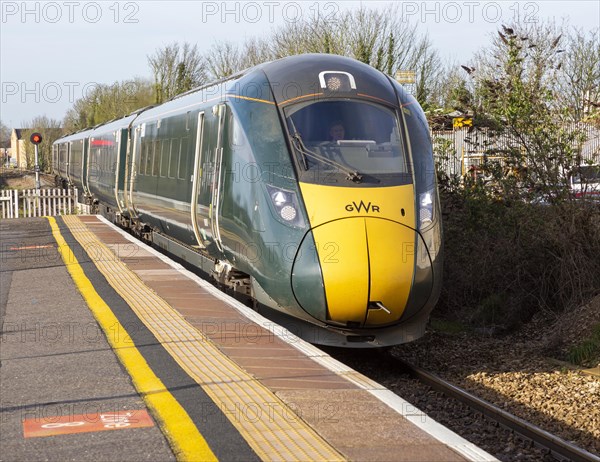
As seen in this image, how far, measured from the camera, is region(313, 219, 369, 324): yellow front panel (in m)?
7.98

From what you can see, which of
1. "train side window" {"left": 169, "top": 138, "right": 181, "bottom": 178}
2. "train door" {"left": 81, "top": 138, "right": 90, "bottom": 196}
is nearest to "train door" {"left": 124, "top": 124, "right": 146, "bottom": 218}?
"train side window" {"left": 169, "top": 138, "right": 181, "bottom": 178}

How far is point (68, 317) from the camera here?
8805 mm

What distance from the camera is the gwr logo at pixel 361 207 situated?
8.20 m

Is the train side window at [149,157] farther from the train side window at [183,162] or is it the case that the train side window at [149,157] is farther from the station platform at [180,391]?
the station platform at [180,391]

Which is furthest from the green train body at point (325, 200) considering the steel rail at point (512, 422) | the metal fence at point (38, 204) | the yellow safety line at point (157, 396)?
the metal fence at point (38, 204)

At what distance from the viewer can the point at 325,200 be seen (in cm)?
826

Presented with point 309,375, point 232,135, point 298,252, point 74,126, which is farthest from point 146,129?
point 74,126

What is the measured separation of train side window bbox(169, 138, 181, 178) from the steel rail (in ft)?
16.7

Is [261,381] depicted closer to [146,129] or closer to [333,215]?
[333,215]

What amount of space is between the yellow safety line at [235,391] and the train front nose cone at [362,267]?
1.35 metres

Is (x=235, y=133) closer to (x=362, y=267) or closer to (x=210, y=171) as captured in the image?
(x=210, y=171)

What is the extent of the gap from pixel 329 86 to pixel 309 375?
3845mm

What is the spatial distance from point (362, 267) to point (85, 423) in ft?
11.2

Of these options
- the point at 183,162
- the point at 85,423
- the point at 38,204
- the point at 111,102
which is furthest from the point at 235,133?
the point at 111,102
